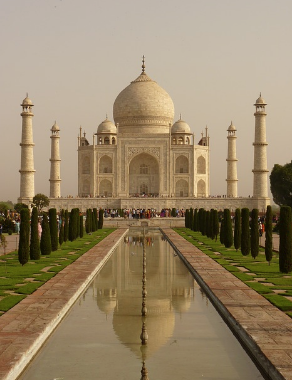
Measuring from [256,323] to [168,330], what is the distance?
1043 millimetres

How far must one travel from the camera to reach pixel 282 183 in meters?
43.4

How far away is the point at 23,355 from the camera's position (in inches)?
232

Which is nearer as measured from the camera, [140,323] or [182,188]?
[140,323]

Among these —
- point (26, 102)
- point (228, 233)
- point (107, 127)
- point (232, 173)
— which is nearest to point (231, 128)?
point (232, 173)

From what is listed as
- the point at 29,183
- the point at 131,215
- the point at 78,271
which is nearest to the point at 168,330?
the point at 78,271

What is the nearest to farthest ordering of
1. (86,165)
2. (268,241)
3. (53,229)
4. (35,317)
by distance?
(35,317) → (268,241) → (53,229) → (86,165)

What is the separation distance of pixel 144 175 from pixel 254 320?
39.1 m

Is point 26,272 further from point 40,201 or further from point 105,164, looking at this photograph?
point 105,164

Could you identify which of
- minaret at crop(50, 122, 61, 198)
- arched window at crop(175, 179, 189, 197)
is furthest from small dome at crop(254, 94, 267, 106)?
minaret at crop(50, 122, 61, 198)

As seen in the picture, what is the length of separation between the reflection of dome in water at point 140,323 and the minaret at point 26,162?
3145cm

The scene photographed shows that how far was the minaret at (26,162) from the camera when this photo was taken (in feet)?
132

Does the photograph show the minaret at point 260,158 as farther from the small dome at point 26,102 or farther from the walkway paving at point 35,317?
the walkway paving at point 35,317

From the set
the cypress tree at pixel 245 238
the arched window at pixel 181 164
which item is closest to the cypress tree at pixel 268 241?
the cypress tree at pixel 245 238

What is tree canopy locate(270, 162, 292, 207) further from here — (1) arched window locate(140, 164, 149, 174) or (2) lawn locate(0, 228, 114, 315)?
(2) lawn locate(0, 228, 114, 315)
